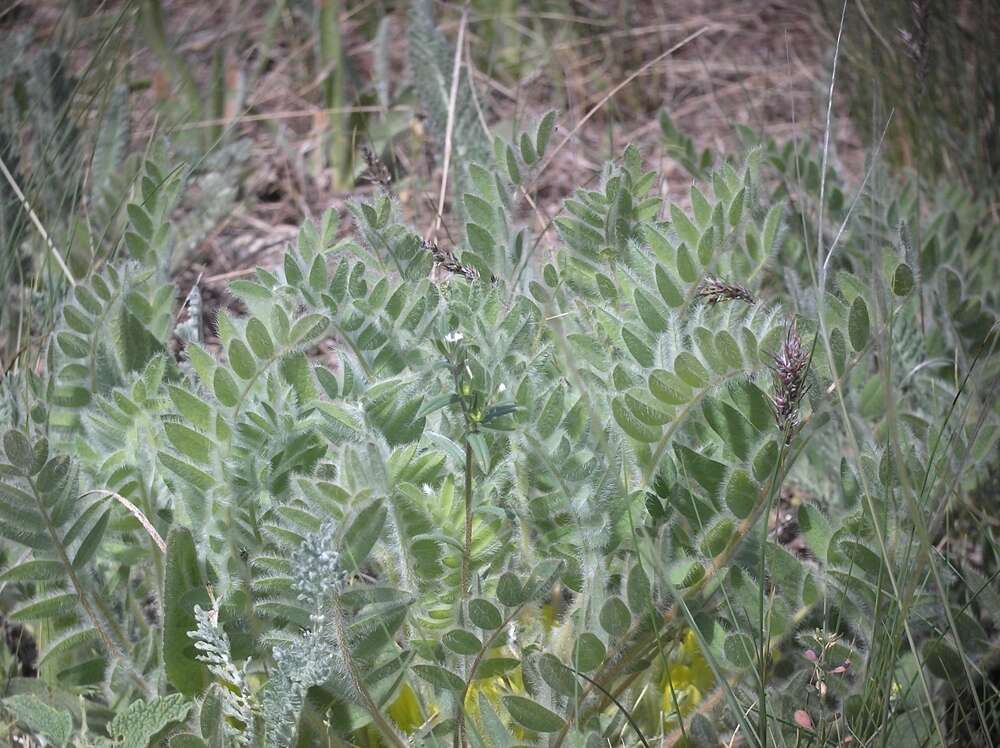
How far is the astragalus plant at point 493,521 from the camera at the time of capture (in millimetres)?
1086

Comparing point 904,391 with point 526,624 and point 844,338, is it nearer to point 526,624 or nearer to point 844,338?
point 844,338

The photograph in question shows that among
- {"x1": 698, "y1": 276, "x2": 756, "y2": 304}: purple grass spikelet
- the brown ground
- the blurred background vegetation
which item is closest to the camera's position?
{"x1": 698, "y1": 276, "x2": 756, "y2": 304}: purple grass spikelet

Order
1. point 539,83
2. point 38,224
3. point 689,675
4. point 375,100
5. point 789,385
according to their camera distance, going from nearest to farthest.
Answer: point 789,385, point 689,675, point 38,224, point 375,100, point 539,83

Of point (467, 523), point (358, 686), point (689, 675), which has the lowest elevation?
Answer: point (689, 675)

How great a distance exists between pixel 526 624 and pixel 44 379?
668 mm

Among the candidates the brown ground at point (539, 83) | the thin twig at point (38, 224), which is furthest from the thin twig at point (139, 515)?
the brown ground at point (539, 83)

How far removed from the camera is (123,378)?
145 cm

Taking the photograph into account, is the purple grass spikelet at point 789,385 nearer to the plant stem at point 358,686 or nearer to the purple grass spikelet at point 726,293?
the purple grass spikelet at point 726,293

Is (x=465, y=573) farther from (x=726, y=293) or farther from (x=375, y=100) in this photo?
(x=375, y=100)

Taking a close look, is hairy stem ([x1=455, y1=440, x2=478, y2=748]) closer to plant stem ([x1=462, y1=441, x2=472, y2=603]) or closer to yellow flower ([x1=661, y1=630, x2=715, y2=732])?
plant stem ([x1=462, y1=441, x2=472, y2=603])

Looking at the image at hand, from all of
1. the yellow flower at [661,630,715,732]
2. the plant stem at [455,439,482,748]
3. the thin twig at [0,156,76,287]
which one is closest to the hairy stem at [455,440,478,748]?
the plant stem at [455,439,482,748]

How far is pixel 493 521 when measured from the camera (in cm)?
119

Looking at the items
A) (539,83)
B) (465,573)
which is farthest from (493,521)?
(539,83)

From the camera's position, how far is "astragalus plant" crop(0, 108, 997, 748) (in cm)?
109
